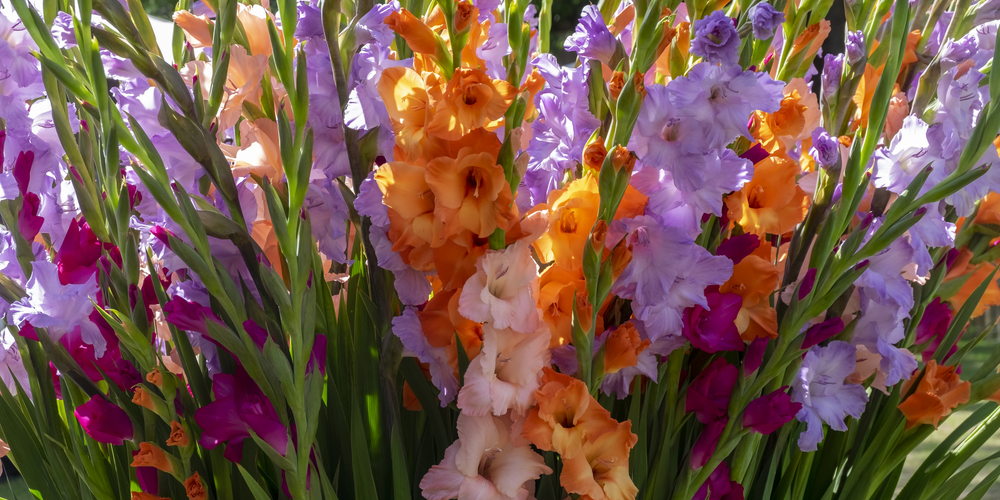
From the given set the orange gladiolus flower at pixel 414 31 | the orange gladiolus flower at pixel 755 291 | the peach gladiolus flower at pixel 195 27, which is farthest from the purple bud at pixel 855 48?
the peach gladiolus flower at pixel 195 27

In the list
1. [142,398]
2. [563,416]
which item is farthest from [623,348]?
[142,398]

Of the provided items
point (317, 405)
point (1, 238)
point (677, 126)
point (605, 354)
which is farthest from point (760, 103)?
point (1, 238)

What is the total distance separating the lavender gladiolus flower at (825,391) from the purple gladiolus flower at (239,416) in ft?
0.98

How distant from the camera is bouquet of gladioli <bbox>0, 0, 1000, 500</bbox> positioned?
358 millimetres

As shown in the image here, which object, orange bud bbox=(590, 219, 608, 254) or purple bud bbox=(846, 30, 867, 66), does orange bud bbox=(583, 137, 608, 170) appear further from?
purple bud bbox=(846, 30, 867, 66)

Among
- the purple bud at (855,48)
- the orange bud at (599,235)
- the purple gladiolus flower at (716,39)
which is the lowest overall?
the orange bud at (599,235)

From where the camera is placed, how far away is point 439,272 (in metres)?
0.38

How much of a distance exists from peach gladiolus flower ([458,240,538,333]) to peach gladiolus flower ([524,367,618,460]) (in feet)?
0.11

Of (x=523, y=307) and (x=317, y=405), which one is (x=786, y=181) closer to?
(x=523, y=307)

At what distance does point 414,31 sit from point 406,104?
1.4 inches

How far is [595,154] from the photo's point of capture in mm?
362

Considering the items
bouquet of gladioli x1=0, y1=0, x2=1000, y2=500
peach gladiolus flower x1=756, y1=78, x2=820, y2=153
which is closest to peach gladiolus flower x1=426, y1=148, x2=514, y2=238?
bouquet of gladioli x1=0, y1=0, x2=1000, y2=500

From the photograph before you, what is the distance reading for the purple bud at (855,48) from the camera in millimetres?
416

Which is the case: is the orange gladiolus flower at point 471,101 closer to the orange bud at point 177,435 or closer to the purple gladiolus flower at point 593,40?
the purple gladiolus flower at point 593,40
